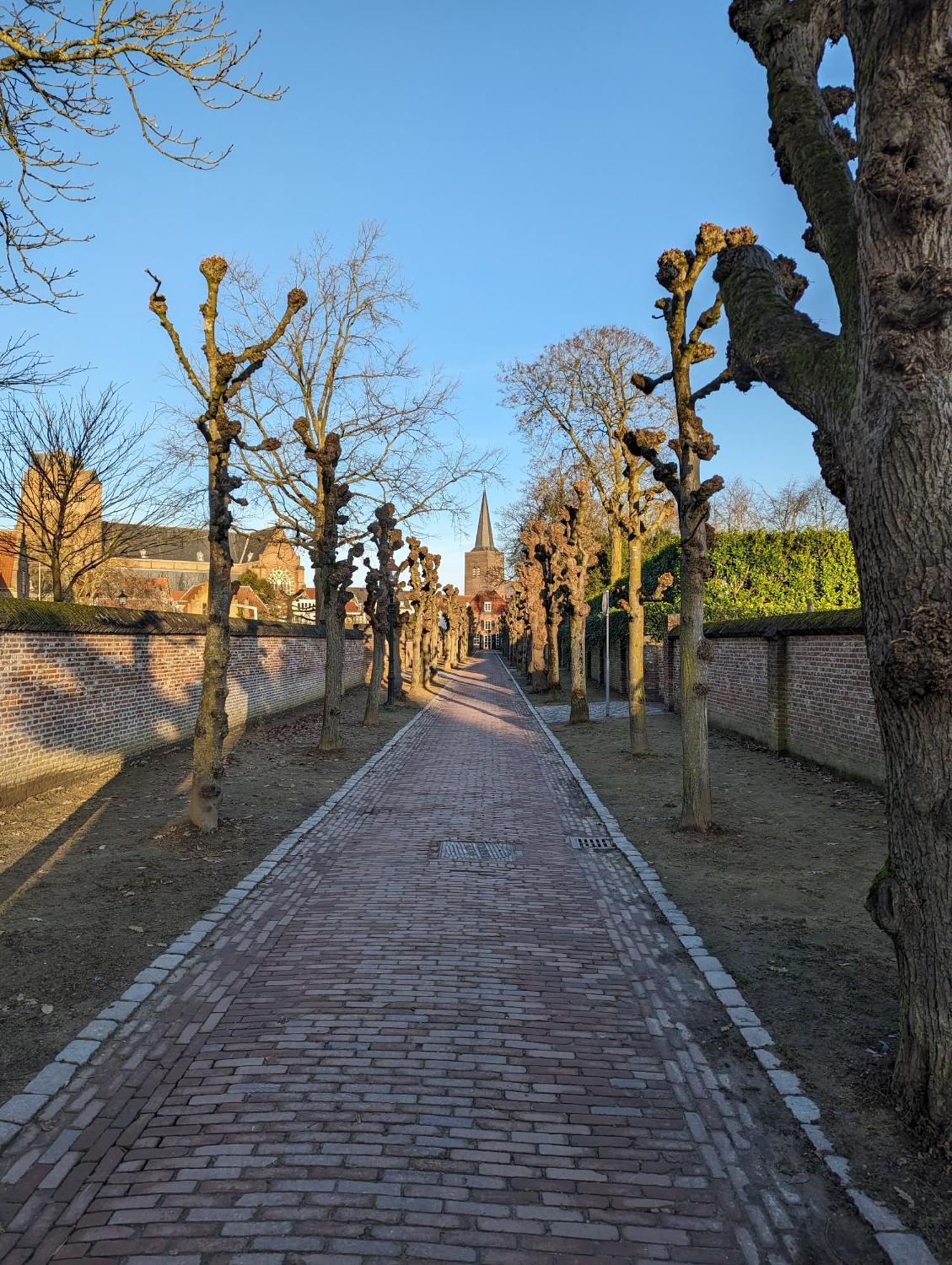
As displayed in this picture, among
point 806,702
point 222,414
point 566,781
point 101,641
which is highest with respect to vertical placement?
point 222,414

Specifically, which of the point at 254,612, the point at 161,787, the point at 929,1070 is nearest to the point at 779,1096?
the point at 929,1070

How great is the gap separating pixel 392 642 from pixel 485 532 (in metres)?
103

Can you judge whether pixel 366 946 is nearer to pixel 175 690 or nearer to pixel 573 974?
pixel 573 974

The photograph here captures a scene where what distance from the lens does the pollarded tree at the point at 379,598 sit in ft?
64.4

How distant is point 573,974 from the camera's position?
5215 mm

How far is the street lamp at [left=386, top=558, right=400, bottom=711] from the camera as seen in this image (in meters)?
21.8

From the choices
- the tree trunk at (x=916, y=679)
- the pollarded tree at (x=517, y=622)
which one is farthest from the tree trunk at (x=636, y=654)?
the pollarded tree at (x=517, y=622)

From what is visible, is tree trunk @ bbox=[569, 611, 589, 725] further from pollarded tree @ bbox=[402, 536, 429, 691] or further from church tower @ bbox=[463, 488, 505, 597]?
church tower @ bbox=[463, 488, 505, 597]

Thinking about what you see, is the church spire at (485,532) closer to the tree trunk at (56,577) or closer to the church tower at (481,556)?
the church tower at (481,556)

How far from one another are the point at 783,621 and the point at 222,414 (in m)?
9.63

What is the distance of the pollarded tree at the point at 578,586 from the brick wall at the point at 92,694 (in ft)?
25.4

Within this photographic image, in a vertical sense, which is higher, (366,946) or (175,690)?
(175,690)

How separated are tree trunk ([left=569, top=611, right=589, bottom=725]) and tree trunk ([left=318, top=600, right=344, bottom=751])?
6323 millimetres

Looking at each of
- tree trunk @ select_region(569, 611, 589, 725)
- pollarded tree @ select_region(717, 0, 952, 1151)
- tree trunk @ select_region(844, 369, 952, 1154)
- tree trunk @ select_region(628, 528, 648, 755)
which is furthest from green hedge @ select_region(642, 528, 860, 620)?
tree trunk @ select_region(844, 369, 952, 1154)
